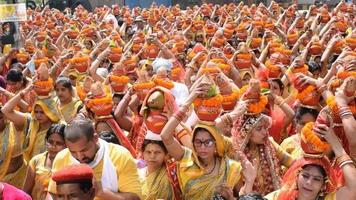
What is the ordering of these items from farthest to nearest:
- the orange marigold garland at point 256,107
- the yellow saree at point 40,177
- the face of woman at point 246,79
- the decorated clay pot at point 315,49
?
the decorated clay pot at point 315,49
the face of woman at point 246,79
the orange marigold garland at point 256,107
the yellow saree at point 40,177

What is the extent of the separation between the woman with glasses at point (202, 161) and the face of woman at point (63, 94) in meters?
2.24

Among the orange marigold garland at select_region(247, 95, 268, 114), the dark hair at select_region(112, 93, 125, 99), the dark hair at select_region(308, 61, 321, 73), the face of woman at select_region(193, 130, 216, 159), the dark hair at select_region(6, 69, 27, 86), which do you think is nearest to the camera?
the face of woman at select_region(193, 130, 216, 159)

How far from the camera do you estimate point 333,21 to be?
11836 mm

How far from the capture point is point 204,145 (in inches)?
166

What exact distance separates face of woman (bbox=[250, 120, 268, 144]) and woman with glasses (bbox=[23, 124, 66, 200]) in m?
1.40

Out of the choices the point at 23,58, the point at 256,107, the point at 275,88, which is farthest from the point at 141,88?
the point at 23,58

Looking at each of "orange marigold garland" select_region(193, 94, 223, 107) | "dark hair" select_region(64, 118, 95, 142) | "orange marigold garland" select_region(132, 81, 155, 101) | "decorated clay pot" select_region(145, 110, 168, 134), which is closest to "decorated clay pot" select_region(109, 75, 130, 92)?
"orange marigold garland" select_region(132, 81, 155, 101)

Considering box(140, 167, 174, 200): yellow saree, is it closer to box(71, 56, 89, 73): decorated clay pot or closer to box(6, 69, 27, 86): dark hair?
box(6, 69, 27, 86): dark hair

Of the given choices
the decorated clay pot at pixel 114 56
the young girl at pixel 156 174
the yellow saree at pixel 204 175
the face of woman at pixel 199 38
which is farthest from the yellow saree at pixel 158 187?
the face of woman at pixel 199 38

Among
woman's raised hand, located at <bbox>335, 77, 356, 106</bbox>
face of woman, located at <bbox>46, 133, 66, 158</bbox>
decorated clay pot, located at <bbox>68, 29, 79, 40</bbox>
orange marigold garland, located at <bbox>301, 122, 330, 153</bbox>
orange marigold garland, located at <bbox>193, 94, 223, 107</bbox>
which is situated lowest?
decorated clay pot, located at <bbox>68, 29, 79, 40</bbox>

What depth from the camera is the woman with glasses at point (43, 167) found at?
4512mm

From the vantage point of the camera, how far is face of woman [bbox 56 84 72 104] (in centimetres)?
621

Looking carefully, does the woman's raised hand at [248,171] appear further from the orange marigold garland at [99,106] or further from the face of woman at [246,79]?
the face of woman at [246,79]

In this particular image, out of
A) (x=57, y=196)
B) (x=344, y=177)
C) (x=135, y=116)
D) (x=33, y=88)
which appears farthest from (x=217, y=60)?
(x=57, y=196)
